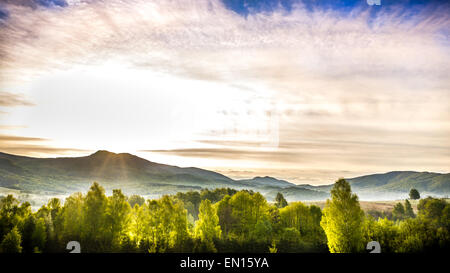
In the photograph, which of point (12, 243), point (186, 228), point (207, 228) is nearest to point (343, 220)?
point (207, 228)

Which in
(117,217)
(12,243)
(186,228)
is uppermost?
(117,217)

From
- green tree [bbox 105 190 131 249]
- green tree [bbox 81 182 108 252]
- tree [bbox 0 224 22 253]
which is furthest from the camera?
green tree [bbox 105 190 131 249]

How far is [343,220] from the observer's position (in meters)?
34.5

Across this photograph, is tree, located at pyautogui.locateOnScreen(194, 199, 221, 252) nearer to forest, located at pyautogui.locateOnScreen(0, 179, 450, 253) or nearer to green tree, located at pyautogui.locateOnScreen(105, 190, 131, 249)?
forest, located at pyautogui.locateOnScreen(0, 179, 450, 253)

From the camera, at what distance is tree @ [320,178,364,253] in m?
34.0

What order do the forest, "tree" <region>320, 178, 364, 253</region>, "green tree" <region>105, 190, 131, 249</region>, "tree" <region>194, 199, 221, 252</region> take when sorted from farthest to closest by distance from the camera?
"tree" <region>194, 199, 221, 252</region> < "green tree" <region>105, 190, 131, 249</region> < the forest < "tree" <region>320, 178, 364, 253</region>

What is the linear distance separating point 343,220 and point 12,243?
34970mm

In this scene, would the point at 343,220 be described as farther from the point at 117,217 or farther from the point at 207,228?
the point at 117,217

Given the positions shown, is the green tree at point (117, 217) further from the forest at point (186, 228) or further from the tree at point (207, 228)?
the tree at point (207, 228)

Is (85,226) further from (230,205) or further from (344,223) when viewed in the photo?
(344,223)

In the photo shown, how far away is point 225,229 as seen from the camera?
50531 millimetres

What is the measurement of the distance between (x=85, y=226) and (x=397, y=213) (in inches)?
3242

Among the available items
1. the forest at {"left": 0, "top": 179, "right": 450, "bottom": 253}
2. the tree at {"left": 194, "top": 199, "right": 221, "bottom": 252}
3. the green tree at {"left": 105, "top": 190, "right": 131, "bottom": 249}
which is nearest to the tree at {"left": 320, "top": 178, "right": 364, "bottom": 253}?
the forest at {"left": 0, "top": 179, "right": 450, "bottom": 253}
